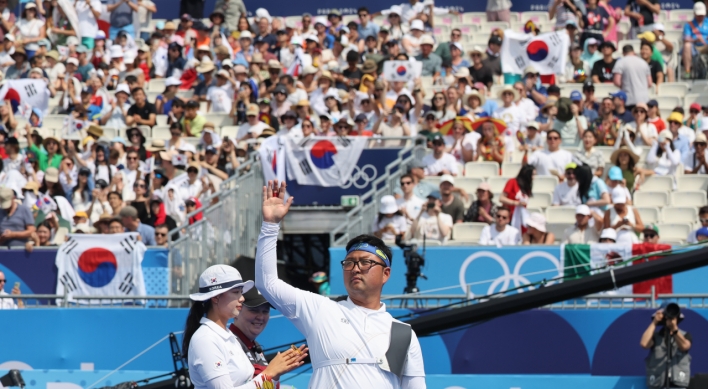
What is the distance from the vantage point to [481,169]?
49.4 ft

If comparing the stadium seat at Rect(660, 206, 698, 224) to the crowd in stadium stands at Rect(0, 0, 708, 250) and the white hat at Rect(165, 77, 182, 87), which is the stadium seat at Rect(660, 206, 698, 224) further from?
the white hat at Rect(165, 77, 182, 87)

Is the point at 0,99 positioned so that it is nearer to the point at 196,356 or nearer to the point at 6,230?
the point at 6,230

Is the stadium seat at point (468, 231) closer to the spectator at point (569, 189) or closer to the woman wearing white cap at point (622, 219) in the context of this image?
the spectator at point (569, 189)

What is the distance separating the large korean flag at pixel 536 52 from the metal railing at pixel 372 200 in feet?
8.96

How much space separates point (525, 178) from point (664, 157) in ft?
6.07

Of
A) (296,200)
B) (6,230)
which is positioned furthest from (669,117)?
(6,230)

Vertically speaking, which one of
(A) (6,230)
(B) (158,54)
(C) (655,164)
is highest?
(B) (158,54)

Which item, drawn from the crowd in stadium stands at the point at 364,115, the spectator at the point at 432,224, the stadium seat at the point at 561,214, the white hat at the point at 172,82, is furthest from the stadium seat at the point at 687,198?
the white hat at the point at 172,82

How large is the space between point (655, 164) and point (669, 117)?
0.88 m

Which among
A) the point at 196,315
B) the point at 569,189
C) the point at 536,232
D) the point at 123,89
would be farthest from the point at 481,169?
the point at 196,315

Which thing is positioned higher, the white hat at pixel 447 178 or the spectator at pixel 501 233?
the white hat at pixel 447 178

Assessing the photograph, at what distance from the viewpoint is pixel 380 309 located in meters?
5.14

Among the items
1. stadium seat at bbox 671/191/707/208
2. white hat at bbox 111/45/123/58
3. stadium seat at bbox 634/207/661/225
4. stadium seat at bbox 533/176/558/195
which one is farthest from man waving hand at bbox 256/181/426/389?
white hat at bbox 111/45/123/58

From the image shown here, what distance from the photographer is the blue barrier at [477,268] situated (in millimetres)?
12734
